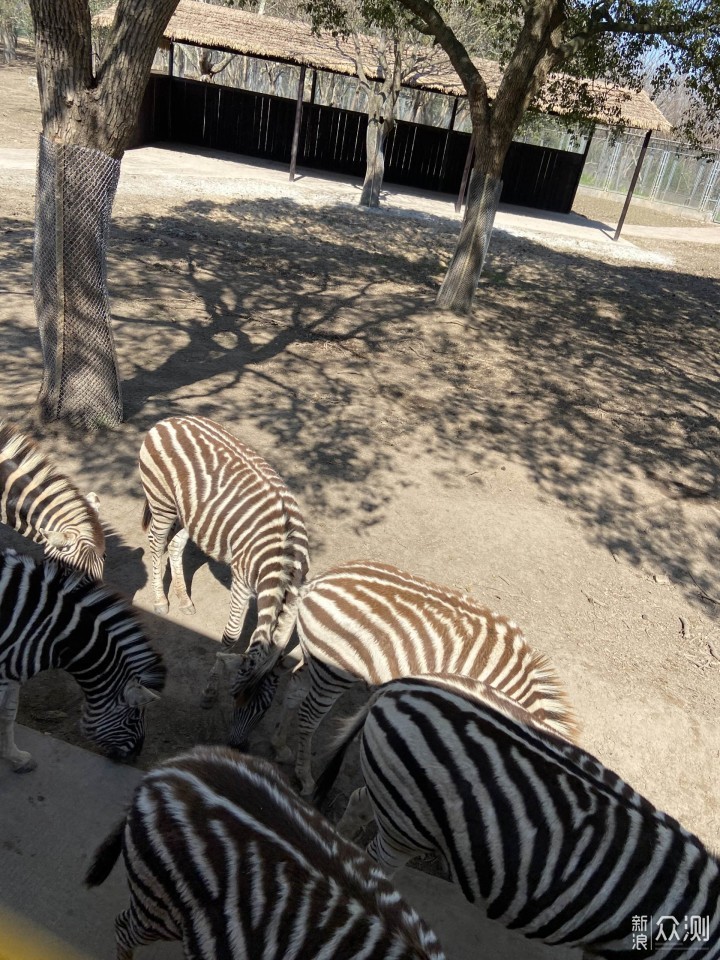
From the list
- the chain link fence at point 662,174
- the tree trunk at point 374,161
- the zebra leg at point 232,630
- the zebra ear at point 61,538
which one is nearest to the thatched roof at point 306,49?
the tree trunk at point 374,161

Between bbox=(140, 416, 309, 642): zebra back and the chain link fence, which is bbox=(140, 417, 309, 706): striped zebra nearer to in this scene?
bbox=(140, 416, 309, 642): zebra back

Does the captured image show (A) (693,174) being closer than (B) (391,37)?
No

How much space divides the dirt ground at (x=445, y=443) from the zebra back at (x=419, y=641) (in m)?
0.94

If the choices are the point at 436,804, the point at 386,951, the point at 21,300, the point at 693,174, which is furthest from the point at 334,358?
the point at 693,174

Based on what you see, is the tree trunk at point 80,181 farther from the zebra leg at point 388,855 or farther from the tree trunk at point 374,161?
the tree trunk at point 374,161

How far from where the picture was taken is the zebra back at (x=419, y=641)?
10.8 ft

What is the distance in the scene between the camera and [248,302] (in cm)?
1066

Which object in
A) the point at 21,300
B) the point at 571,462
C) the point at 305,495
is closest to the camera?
the point at 305,495

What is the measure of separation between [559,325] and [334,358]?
530 centimetres

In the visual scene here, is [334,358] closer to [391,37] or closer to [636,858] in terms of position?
[636,858]

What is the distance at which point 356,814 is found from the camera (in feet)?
10.5

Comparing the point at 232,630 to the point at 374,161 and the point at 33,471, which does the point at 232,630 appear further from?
the point at 374,161

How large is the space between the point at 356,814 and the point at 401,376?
21.6 ft

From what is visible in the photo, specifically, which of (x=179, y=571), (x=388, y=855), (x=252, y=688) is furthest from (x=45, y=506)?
(x=388, y=855)
